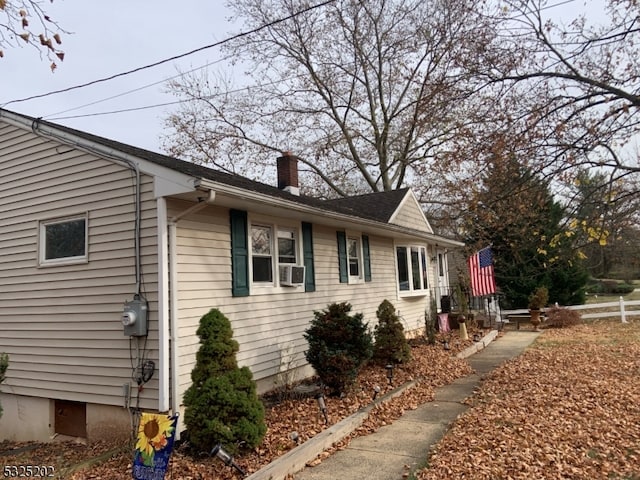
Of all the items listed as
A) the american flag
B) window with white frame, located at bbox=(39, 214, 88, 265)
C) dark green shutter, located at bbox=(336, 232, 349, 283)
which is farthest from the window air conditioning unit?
the american flag

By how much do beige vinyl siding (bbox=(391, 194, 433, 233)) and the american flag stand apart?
241cm

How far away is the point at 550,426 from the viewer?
5.35 m

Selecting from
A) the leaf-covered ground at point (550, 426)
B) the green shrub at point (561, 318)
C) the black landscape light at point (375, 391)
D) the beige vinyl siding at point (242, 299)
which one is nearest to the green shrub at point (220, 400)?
the beige vinyl siding at point (242, 299)

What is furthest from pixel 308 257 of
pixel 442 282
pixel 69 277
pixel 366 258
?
pixel 442 282

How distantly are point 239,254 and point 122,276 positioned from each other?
1.67 meters

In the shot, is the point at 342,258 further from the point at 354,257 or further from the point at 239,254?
the point at 239,254

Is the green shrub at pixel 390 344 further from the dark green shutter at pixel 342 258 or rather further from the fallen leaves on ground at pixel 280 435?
the dark green shutter at pixel 342 258

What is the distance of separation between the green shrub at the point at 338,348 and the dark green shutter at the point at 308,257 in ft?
4.75

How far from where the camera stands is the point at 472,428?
540 centimetres

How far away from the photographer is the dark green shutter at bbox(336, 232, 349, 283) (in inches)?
387

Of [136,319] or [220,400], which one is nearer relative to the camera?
[220,400]

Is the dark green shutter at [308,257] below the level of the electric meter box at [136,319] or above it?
above

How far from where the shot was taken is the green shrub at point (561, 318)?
1546cm

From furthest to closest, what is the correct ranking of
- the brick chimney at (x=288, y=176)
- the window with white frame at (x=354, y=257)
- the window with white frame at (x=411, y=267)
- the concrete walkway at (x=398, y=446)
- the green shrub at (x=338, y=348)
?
Answer: the window with white frame at (x=411, y=267) → the brick chimney at (x=288, y=176) → the window with white frame at (x=354, y=257) → the green shrub at (x=338, y=348) → the concrete walkway at (x=398, y=446)
